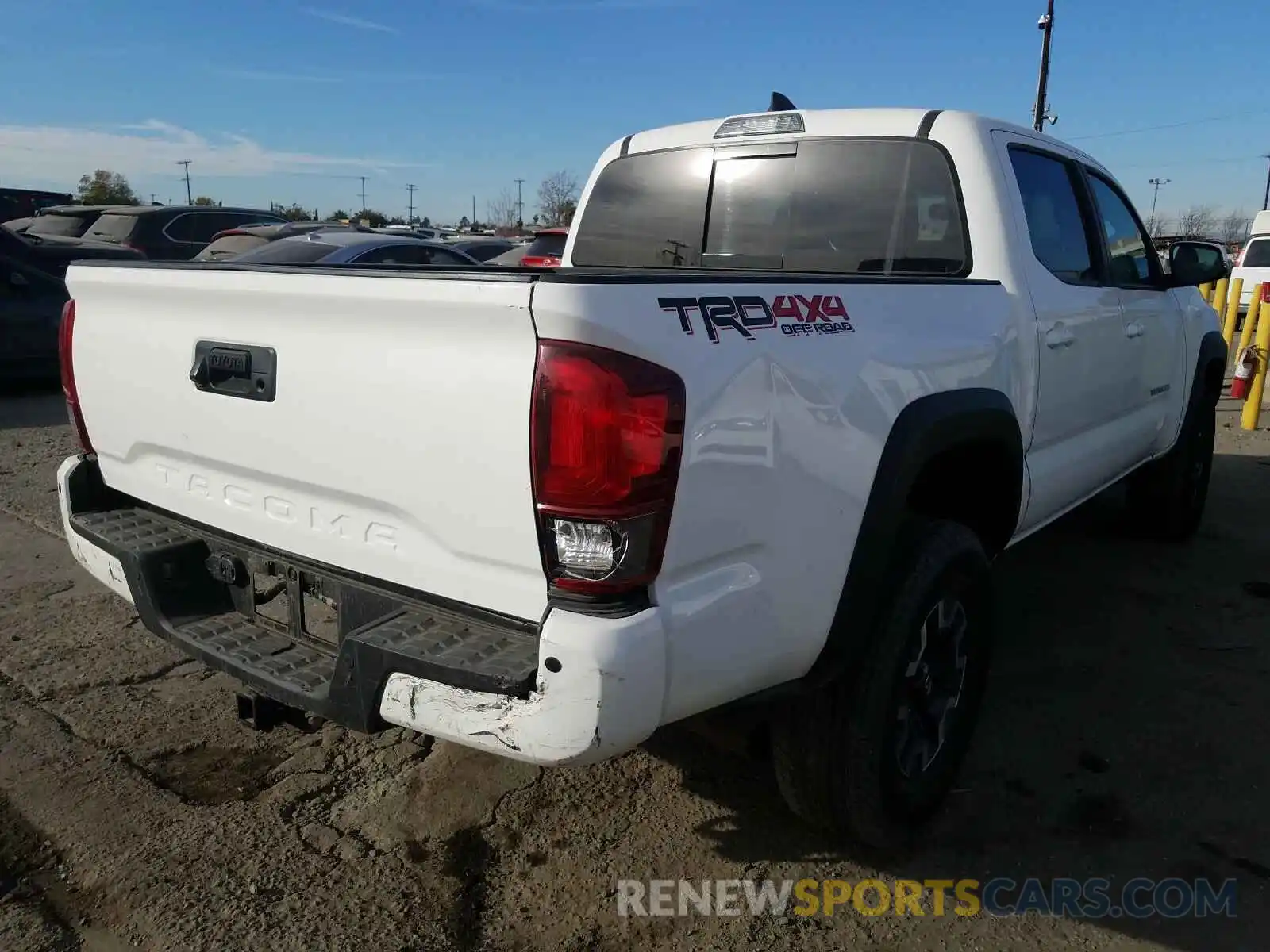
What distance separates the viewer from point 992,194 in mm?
3158

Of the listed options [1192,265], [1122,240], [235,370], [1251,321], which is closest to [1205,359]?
[1192,265]

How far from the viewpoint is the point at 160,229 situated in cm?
1384

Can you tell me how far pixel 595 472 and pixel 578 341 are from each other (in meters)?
0.24

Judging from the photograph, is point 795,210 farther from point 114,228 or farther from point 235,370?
point 114,228

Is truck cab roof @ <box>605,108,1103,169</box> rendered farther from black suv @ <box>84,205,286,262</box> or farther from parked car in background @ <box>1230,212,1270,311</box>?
parked car in background @ <box>1230,212,1270,311</box>

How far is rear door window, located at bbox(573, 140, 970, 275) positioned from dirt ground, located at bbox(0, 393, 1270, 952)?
1.67m

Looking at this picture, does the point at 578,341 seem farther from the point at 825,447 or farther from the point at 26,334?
the point at 26,334

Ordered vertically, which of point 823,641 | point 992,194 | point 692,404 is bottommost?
point 823,641

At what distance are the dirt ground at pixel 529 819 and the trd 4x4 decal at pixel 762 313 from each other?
40.1 inches

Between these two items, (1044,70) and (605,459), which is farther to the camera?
(1044,70)

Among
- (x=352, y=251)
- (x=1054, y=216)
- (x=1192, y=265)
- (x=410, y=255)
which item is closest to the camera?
(x=1054, y=216)

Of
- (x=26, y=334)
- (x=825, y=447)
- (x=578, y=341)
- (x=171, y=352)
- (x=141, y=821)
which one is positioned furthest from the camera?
(x=26, y=334)

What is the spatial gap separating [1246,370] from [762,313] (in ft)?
29.8

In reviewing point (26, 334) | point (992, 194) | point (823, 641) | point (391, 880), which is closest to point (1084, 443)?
point (992, 194)
